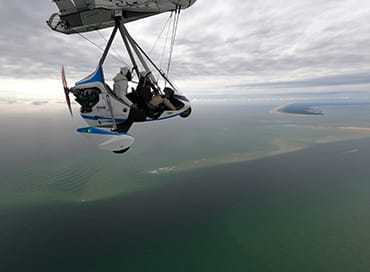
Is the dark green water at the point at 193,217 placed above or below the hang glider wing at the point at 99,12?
below

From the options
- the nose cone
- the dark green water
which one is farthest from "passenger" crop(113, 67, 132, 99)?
the dark green water

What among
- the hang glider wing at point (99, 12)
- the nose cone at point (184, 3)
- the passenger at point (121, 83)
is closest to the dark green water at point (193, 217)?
the passenger at point (121, 83)

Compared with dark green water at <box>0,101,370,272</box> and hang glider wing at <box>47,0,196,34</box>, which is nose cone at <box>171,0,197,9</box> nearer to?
hang glider wing at <box>47,0,196,34</box>

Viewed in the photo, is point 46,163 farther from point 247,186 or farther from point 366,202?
point 366,202

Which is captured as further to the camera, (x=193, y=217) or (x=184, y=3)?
(x=193, y=217)

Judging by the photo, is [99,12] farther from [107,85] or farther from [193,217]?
[193,217]

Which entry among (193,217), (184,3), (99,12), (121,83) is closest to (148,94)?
(121,83)

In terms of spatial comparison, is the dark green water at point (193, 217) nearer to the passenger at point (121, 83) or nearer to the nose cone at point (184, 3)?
the passenger at point (121, 83)
